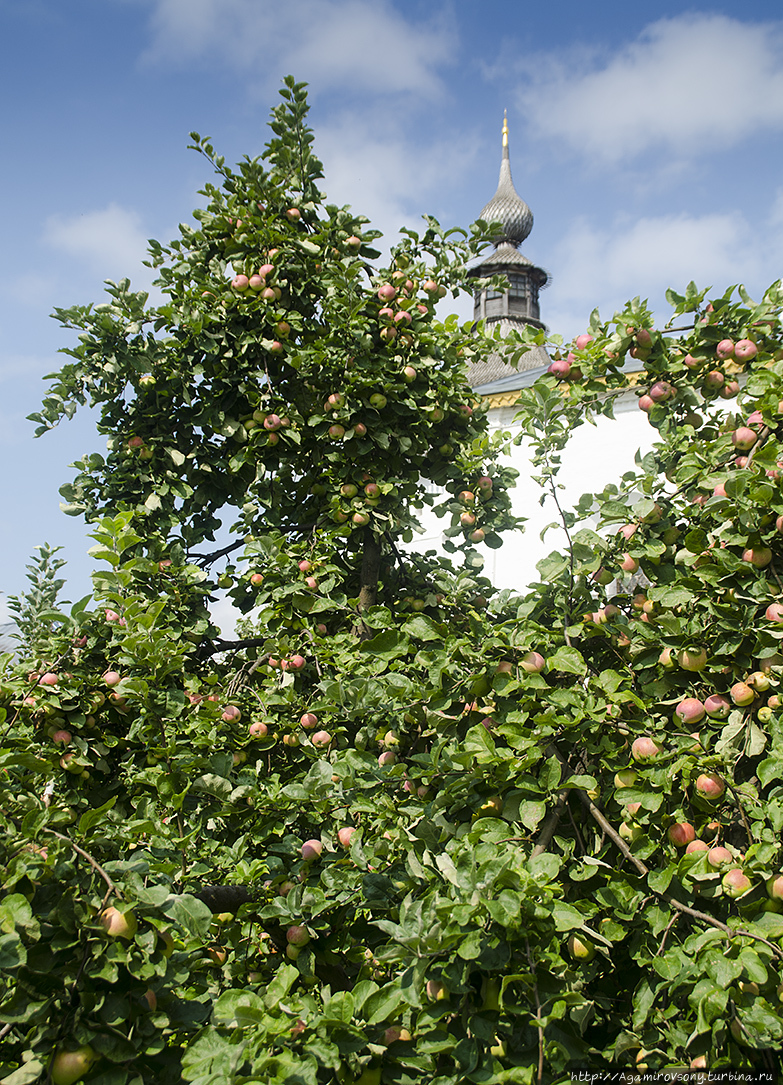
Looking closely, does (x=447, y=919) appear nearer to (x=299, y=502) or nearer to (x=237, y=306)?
(x=299, y=502)

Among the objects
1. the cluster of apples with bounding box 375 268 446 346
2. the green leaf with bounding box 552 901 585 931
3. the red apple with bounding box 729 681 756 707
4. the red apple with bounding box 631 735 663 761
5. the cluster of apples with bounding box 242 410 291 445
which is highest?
the cluster of apples with bounding box 375 268 446 346

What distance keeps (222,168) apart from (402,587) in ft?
6.31

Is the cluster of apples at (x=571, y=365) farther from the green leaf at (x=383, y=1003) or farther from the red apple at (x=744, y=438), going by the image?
the green leaf at (x=383, y=1003)

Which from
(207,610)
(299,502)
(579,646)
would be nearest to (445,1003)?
(579,646)

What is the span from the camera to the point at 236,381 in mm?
3215

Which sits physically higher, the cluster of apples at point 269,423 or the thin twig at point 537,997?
the cluster of apples at point 269,423

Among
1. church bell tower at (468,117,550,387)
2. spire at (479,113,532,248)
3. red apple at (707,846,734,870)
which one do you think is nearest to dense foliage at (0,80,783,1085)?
red apple at (707,846,734,870)

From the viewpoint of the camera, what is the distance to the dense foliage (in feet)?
4.54

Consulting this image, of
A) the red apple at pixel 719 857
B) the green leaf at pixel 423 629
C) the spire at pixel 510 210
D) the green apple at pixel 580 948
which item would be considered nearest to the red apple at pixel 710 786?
the red apple at pixel 719 857

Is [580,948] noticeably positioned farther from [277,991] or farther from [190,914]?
[190,914]

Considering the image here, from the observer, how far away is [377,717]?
218cm

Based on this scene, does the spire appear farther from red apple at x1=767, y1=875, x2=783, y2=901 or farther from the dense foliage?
red apple at x1=767, y1=875, x2=783, y2=901

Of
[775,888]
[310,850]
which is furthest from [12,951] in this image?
[775,888]

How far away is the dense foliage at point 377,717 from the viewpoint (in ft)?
4.54
